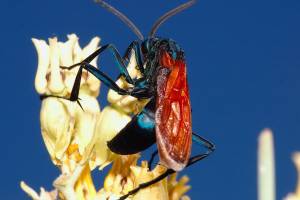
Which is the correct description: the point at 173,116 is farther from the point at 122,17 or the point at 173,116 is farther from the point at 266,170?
the point at 266,170

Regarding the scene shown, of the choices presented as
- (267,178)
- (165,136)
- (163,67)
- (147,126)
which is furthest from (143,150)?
(267,178)

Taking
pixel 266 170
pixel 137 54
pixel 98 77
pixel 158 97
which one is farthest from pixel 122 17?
pixel 266 170

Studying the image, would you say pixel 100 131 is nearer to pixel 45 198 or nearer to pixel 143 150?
pixel 143 150

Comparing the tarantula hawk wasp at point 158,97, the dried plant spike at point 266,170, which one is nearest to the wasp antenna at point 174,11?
the tarantula hawk wasp at point 158,97

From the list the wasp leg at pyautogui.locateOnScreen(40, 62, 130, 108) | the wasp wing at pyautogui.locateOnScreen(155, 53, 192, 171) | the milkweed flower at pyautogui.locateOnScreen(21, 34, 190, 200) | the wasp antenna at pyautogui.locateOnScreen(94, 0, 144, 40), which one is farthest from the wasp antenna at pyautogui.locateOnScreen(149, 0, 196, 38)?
the wasp leg at pyautogui.locateOnScreen(40, 62, 130, 108)

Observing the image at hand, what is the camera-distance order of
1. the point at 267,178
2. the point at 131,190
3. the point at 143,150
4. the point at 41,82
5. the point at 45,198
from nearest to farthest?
the point at 267,178, the point at 45,198, the point at 131,190, the point at 143,150, the point at 41,82

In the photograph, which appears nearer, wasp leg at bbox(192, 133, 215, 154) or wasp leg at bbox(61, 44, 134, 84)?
wasp leg at bbox(61, 44, 134, 84)

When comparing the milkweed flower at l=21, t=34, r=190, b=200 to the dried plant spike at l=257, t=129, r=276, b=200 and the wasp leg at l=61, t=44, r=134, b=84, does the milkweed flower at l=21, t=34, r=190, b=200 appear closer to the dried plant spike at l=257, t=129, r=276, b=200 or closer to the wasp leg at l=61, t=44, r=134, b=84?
the wasp leg at l=61, t=44, r=134, b=84
